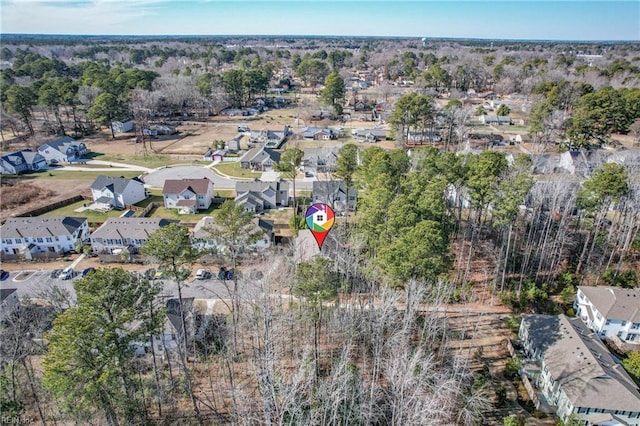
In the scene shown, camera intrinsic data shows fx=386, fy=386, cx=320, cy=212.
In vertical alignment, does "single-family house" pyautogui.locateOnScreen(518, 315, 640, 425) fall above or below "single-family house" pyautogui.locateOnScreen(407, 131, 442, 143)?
below

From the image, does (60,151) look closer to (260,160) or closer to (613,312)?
(260,160)

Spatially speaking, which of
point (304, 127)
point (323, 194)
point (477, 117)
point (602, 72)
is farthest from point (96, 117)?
point (602, 72)

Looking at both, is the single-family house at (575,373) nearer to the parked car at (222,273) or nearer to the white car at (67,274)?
the parked car at (222,273)

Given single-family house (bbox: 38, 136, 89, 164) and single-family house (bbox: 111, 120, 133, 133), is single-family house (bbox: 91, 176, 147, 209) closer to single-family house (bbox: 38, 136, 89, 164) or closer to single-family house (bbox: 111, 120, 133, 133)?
single-family house (bbox: 38, 136, 89, 164)

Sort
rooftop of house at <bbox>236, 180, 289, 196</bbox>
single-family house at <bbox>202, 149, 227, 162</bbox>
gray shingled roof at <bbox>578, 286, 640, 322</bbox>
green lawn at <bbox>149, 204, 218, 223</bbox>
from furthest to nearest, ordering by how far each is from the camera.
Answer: single-family house at <bbox>202, 149, 227, 162</bbox>, rooftop of house at <bbox>236, 180, 289, 196</bbox>, green lawn at <bbox>149, 204, 218, 223</bbox>, gray shingled roof at <bbox>578, 286, 640, 322</bbox>

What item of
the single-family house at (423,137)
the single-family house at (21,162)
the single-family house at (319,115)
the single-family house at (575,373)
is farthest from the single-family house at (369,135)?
the single-family house at (21,162)

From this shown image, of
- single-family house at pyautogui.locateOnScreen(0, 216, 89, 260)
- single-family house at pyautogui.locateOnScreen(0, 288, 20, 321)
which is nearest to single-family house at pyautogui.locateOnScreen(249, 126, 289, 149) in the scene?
single-family house at pyautogui.locateOnScreen(0, 216, 89, 260)

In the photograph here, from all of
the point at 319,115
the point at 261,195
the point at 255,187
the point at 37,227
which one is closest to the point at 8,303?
the point at 37,227
